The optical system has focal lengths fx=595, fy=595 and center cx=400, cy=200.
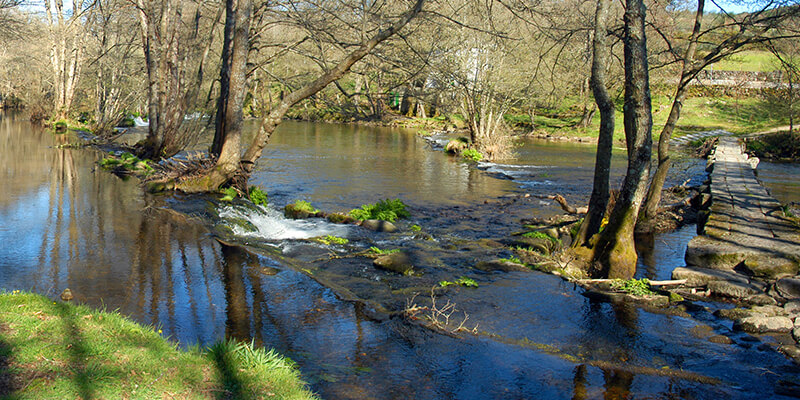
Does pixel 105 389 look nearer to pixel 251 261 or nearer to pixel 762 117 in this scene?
pixel 251 261

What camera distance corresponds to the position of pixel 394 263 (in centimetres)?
972

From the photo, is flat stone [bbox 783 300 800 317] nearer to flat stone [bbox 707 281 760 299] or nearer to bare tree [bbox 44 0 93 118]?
flat stone [bbox 707 281 760 299]

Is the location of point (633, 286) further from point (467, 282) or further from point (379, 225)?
point (379, 225)

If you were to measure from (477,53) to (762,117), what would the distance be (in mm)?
27034

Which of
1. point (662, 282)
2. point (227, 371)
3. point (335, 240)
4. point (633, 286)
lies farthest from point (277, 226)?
point (227, 371)

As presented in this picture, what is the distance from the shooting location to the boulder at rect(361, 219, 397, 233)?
1284 cm

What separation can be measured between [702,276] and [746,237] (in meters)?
2.80

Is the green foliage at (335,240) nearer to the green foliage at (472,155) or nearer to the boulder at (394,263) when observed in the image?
the boulder at (394,263)

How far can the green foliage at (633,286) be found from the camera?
28.5 feet

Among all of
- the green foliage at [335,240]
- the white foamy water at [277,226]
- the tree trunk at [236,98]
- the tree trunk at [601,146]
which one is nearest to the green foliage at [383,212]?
the white foamy water at [277,226]

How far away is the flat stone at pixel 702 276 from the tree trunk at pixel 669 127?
11.2 feet

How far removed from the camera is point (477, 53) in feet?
97.0

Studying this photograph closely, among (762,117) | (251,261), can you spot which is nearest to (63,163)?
(251,261)

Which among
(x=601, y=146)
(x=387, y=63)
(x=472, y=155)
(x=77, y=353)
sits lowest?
(x=77, y=353)
